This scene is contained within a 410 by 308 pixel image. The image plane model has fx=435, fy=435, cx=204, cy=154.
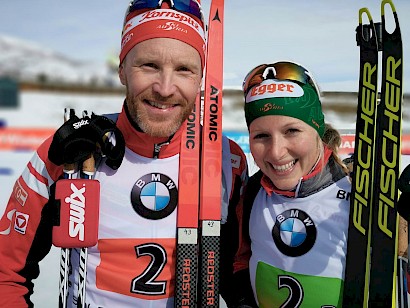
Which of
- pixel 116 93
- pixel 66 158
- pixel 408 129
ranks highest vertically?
pixel 116 93

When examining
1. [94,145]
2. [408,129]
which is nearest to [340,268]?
[94,145]

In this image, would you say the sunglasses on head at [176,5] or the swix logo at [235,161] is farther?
the swix logo at [235,161]

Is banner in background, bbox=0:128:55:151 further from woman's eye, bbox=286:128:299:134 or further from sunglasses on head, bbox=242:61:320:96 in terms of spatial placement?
woman's eye, bbox=286:128:299:134

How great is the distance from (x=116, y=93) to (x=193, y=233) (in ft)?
20.9

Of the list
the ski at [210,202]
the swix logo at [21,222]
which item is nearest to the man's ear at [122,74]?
the ski at [210,202]

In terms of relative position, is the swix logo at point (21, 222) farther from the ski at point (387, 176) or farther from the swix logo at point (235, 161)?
the ski at point (387, 176)

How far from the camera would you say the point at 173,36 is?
5.22 feet

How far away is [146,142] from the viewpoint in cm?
168

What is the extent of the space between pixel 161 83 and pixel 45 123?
554 centimetres

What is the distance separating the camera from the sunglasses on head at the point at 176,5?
166 centimetres

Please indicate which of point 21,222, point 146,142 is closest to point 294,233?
point 146,142

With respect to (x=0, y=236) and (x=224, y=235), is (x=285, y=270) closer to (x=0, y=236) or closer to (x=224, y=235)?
(x=224, y=235)

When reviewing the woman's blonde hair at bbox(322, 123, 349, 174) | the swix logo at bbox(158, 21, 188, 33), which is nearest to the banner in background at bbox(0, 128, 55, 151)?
the swix logo at bbox(158, 21, 188, 33)

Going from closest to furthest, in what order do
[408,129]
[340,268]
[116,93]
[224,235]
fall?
[340,268] → [224,235] → [408,129] → [116,93]
